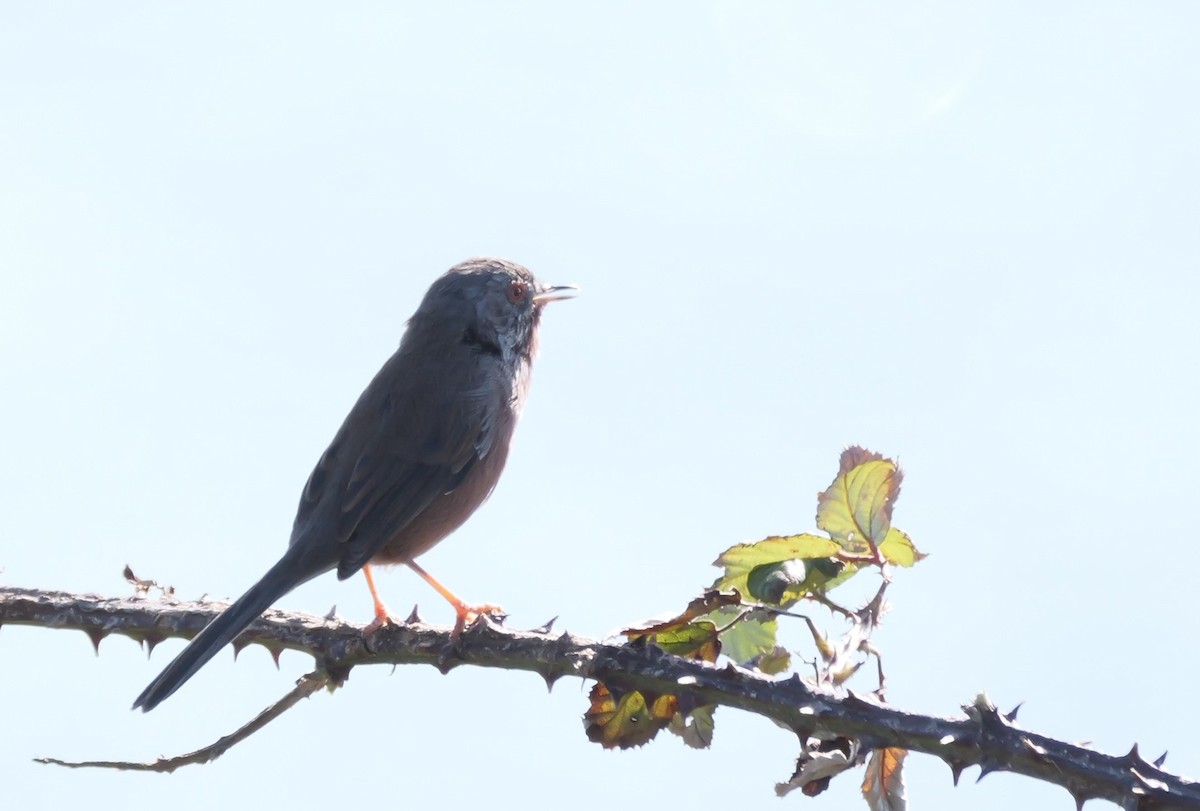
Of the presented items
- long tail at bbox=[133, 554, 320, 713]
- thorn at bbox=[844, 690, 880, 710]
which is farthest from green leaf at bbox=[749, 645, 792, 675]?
long tail at bbox=[133, 554, 320, 713]

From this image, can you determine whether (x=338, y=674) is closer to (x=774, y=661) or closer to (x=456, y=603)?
(x=774, y=661)

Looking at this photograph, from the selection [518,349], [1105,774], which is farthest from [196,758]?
[518,349]

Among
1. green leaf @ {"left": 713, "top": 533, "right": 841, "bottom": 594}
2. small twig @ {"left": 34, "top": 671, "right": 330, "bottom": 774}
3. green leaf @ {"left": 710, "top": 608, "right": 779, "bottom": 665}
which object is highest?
green leaf @ {"left": 713, "top": 533, "right": 841, "bottom": 594}

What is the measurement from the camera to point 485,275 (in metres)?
7.71

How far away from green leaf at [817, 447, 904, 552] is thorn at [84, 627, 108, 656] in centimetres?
233

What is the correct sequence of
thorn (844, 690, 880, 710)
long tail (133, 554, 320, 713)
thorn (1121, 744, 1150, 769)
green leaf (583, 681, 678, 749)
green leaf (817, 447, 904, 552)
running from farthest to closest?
long tail (133, 554, 320, 713) < green leaf (817, 447, 904, 552) < green leaf (583, 681, 678, 749) < thorn (844, 690, 880, 710) < thorn (1121, 744, 1150, 769)

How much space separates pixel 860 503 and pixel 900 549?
0.18 metres

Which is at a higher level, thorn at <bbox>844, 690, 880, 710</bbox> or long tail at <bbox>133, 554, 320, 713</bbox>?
long tail at <bbox>133, 554, 320, 713</bbox>

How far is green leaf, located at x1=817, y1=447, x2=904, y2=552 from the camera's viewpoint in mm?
3408

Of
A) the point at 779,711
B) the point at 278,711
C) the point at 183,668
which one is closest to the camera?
the point at 779,711

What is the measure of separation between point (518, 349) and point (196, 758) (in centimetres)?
441

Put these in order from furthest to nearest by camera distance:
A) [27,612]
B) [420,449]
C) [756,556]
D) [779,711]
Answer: [420,449]
[27,612]
[756,556]
[779,711]

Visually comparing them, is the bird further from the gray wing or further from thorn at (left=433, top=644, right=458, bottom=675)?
thorn at (left=433, top=644, right=458, bottom=675)

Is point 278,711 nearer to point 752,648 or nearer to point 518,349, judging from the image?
point 752,648
